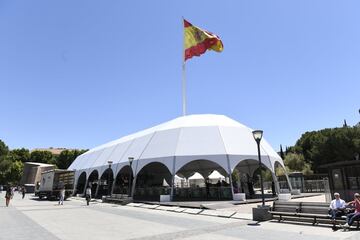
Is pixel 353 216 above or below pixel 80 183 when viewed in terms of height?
below

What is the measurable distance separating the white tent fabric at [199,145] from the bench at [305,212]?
10.8m

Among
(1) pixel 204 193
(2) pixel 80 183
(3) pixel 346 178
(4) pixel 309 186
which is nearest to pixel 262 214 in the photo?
(3) pixel 346 178

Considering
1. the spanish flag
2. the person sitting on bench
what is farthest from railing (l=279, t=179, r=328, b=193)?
the person sitting on bench

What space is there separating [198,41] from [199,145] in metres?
11.3

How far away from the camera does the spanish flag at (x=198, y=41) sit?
1239 inches

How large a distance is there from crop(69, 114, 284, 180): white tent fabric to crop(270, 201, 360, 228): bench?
1079 cm

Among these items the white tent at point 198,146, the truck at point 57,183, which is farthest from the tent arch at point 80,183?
the white tent at point 198,146

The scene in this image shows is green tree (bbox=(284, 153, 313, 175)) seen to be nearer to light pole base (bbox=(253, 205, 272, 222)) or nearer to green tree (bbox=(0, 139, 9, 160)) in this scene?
light pole base (bbox=(253, 205, 272, 222))

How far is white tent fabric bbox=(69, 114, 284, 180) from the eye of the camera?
85.4ft

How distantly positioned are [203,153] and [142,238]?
15967 millimetres

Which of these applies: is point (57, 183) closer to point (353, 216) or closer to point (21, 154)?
point (353, 216)

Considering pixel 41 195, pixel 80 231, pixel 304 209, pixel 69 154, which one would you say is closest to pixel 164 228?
pixel 80 231

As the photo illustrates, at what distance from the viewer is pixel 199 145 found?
27078mm

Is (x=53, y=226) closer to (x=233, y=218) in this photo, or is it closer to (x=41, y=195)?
(x=233, y=218)
